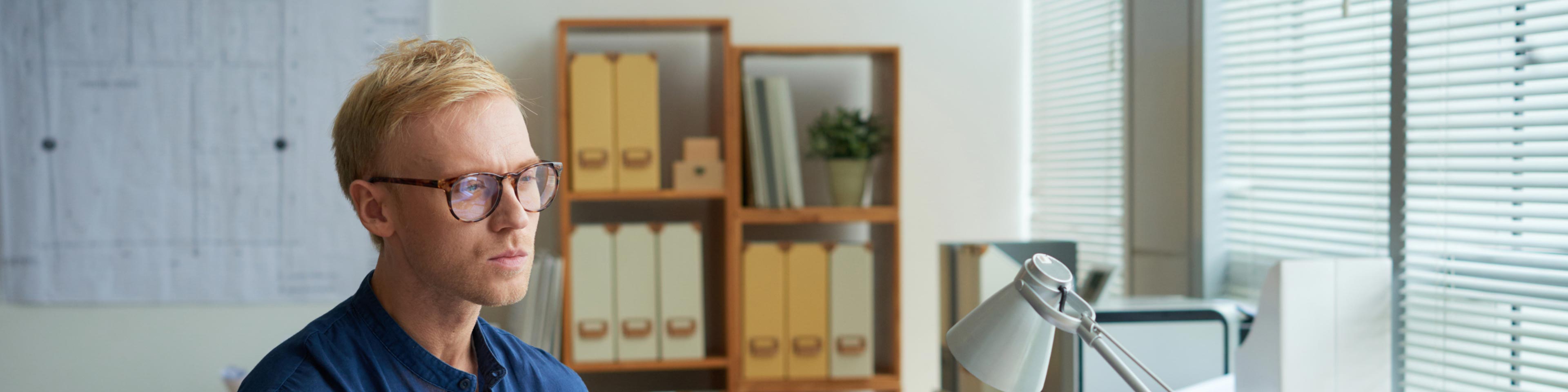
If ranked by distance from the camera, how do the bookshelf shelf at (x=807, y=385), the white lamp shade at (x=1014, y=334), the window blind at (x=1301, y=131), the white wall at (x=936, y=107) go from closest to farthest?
1. the white lamp shade at (x=1014, y=334)
2. the window blind at (x=1301, y=131)
3. the bookshelf shelf at (x=807, y=385)
4. the white wall at (x=936, y=107)

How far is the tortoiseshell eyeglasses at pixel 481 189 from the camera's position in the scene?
901 mm

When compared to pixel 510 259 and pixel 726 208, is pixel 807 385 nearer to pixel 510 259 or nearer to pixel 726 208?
pixel 726 208

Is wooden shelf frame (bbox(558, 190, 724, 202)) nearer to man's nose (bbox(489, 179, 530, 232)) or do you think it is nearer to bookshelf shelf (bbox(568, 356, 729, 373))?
bookshelf shelf (bbox(568, 356, 729, 373))

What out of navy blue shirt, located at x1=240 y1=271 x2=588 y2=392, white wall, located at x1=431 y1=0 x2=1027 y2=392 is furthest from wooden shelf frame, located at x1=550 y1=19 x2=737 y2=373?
A: navy blue shirt, located at x1=240 y1=271 x2=588 y2=392

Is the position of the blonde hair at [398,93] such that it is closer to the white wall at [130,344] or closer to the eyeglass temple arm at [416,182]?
the eyeglass temple arm at [416,182]

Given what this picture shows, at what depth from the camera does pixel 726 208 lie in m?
2.58

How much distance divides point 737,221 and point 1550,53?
5.70ft

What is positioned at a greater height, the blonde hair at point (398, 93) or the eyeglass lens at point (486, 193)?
the blonde hair at point (398, 93)

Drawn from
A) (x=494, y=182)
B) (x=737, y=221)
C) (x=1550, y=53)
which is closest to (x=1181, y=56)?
(x=1550, y=53)

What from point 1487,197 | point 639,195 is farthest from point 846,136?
point 1487,197

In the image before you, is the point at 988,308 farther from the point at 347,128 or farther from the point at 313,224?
the point at 313,224

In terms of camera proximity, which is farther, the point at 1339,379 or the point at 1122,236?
the point at 1122,236

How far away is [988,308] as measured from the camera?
99cm

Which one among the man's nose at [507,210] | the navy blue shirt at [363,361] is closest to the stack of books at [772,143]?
the navy blue shirt at [363,361]
